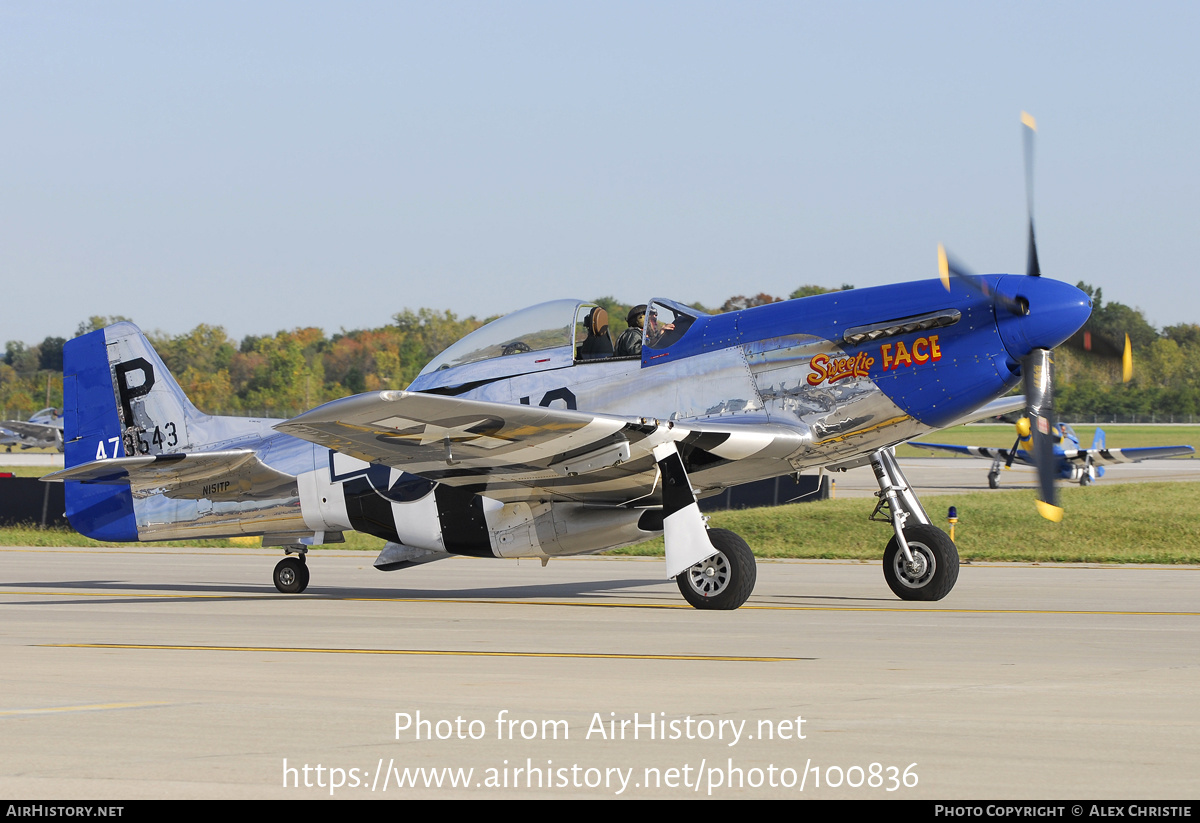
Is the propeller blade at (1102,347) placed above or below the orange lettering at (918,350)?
below

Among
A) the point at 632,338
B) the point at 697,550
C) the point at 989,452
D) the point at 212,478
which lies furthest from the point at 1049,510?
the point at 989,452

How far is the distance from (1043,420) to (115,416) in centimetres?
1118

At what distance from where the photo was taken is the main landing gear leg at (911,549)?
42.9 feet

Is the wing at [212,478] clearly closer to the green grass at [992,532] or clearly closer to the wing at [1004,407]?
the wing at [1004,407]

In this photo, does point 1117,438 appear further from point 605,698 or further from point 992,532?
point 605,698

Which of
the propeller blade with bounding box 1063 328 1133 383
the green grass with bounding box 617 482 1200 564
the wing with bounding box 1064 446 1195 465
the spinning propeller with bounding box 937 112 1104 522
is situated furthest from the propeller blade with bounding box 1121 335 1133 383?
the wing with bounding box 1064 446 1195 465

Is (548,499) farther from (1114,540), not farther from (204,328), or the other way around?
(204,328)

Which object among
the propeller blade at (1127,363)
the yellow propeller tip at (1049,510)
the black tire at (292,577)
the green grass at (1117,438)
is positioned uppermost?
the propeller blade at (1127,363)

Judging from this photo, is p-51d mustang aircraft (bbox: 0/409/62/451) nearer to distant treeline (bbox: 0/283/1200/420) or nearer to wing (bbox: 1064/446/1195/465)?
distant treeline (bbox: 0/283/1200/420)

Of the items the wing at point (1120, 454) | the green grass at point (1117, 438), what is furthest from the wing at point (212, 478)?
the green grass at point (1117, 438)

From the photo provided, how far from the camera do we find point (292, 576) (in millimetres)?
15281

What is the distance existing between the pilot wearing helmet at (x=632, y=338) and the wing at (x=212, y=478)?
4.44 m
